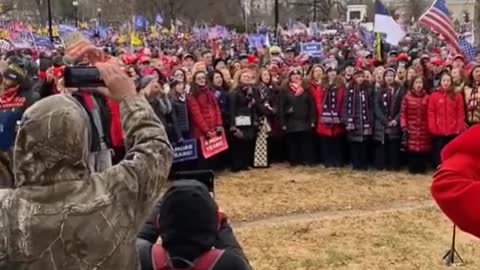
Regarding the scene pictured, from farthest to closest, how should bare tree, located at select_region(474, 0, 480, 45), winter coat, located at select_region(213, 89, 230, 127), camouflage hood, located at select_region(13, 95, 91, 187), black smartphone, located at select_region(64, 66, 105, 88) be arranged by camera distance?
1. bare tree, located at select_region(474, 0, 480, 45)
2. winter coat, located at select_region(213, 89, 230, 127)
3. black smartphone, located at select_region(64, 66, 105, 88)
4. camouflage hood, located at select_region(13, 95, 91, 187)

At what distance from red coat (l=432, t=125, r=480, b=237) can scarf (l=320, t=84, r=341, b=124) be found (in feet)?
28.6

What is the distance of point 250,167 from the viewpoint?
11234mm

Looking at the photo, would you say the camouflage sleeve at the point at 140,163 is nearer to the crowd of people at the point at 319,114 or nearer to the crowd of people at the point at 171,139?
the crowd of people at the point at 171,139

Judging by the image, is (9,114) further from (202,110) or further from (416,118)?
(416,118)

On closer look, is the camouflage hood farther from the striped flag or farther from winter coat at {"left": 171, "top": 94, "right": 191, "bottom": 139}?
the striped flag

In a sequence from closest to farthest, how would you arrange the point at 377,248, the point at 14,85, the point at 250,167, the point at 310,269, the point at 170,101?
1. the point at 310,269
2. the point at 377,248
3. the point at 14,85
4. the point at 170,101
5. the point at 250,167

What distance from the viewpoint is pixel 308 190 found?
9.78 meters

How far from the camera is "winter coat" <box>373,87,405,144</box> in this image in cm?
1050

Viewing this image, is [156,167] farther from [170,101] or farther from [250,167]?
[250,167]

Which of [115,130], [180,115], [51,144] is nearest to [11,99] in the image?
[115,130]

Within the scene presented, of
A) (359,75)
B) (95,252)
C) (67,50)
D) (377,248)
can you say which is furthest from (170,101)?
(95,252)

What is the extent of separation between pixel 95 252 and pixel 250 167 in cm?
900

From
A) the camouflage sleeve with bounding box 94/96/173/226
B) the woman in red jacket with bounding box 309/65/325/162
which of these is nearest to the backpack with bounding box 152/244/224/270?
the camouflage sleeve with bounding box 94/96/173/226

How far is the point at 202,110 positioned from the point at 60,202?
8002 millimetres
